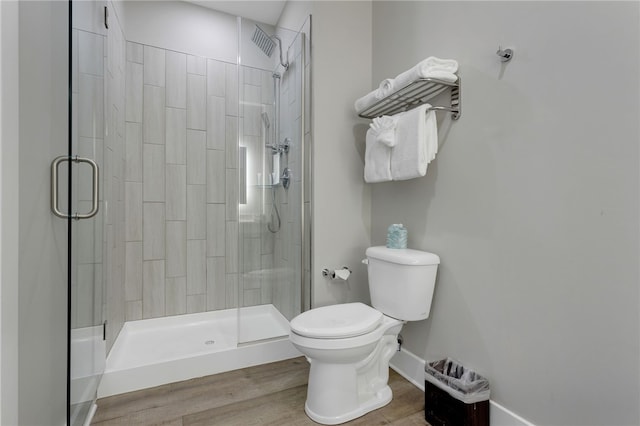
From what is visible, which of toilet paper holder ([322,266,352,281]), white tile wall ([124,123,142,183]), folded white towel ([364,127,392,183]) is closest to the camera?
folded white towel ([364,127,392,183])

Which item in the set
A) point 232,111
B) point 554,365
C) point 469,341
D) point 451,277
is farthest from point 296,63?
point 554,365

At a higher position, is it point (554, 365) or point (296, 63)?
point (296, 63)

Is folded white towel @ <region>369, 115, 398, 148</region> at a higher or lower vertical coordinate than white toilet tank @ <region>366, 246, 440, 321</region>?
higher

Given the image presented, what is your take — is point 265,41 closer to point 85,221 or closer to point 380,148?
point 380,148

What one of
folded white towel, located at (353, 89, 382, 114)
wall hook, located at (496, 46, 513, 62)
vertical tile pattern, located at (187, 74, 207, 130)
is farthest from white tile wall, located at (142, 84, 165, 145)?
wall hook, located at (496, 46, 513, 62)

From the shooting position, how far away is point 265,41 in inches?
84.5

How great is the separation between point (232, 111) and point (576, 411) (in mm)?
2878

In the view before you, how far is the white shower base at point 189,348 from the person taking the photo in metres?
1.77

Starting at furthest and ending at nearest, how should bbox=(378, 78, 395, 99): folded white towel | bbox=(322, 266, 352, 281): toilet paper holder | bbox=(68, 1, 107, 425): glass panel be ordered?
bbox=(322, 266, 352, 281): toilet paper holder, bbox=(378, 78, 395, 99): folded white towel, bbox=(68, 1, 107, 425): glass panel

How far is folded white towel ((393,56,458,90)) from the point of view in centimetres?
147

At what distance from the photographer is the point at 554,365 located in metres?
1.17

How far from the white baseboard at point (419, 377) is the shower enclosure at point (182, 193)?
71 cm

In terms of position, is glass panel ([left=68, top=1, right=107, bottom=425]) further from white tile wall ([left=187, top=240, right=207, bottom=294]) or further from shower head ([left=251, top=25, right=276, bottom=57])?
white tile wall ([left=187, top=240, right=207, bottom=294])

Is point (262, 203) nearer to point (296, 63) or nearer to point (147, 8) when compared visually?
point (296, 63)
